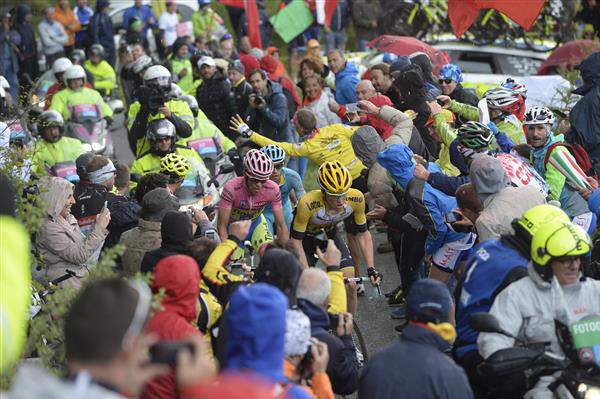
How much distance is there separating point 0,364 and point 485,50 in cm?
1550

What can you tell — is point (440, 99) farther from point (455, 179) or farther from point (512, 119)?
point (455, 179)

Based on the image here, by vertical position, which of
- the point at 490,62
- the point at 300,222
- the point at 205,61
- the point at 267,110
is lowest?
the point at 490,62

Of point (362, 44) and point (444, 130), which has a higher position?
point (444, 130)

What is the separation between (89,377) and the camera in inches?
147

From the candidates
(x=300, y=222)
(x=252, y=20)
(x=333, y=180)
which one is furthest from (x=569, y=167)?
(x=252, y=20)

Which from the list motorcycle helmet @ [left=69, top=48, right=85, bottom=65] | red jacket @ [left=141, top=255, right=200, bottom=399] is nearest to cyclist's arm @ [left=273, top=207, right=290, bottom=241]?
red jacket @ [left=141, top=255, right=200, bottom=399]

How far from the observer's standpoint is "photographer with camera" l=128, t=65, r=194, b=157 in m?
11.6

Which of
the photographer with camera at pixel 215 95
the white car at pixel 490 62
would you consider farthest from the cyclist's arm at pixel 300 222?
the white car at pixel 490 62

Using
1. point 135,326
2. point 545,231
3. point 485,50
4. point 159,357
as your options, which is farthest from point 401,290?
point 485,50

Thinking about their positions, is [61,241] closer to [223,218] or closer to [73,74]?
[223,218]

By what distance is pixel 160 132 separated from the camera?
10586mm

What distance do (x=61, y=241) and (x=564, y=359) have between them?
433 cm

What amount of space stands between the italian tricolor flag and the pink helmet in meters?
Result: 2.49

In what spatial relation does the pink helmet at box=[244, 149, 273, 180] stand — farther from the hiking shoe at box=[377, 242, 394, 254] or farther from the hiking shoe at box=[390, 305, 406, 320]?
the hiking shoe at box=[377, 242, 394, 254]
